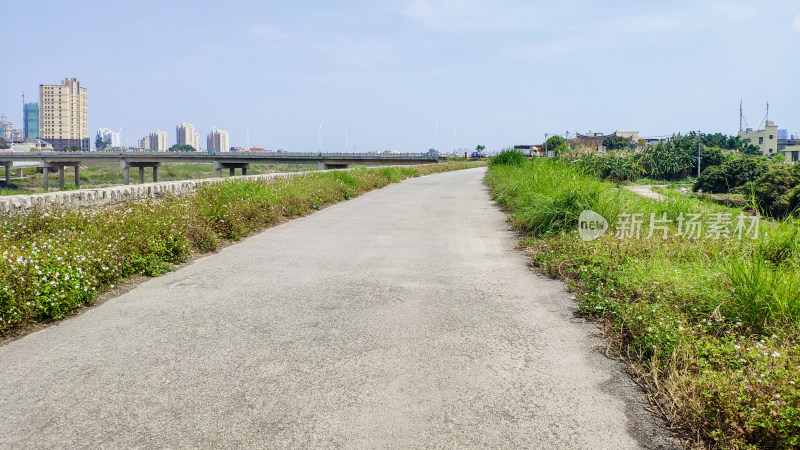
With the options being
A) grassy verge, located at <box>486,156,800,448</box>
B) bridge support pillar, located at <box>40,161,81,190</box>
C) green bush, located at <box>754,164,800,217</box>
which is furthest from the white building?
bridge support pillar, located at <box>40,161,81,190</box>

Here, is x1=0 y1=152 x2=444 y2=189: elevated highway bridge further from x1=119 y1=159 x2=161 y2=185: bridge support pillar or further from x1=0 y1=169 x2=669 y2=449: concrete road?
x1=0 y1=169 x2=669 y2=449: concrete road

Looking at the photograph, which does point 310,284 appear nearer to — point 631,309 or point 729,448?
point 631,309

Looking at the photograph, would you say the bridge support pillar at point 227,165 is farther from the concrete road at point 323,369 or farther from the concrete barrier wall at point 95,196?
the concrete road at point 323,369

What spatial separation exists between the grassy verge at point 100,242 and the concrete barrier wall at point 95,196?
0.22 meters

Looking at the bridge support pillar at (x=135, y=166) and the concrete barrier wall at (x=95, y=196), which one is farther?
the bridge support pillar at (x=135, y=166)

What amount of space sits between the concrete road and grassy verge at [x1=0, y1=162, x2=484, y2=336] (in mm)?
312

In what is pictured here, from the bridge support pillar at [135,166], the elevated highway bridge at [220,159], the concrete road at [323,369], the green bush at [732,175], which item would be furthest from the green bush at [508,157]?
the bridge support pillar at [135,166]

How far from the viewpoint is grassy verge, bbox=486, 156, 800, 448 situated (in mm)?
3168

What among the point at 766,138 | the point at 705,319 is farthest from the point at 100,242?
the point at 766,138

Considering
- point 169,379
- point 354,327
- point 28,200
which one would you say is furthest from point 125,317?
point 28,200

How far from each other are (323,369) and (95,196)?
22.8ft

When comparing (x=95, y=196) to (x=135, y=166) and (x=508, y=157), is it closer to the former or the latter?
(x=508, y=157)

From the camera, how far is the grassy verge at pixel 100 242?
5.25 meters

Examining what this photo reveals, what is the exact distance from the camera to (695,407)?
336cm
